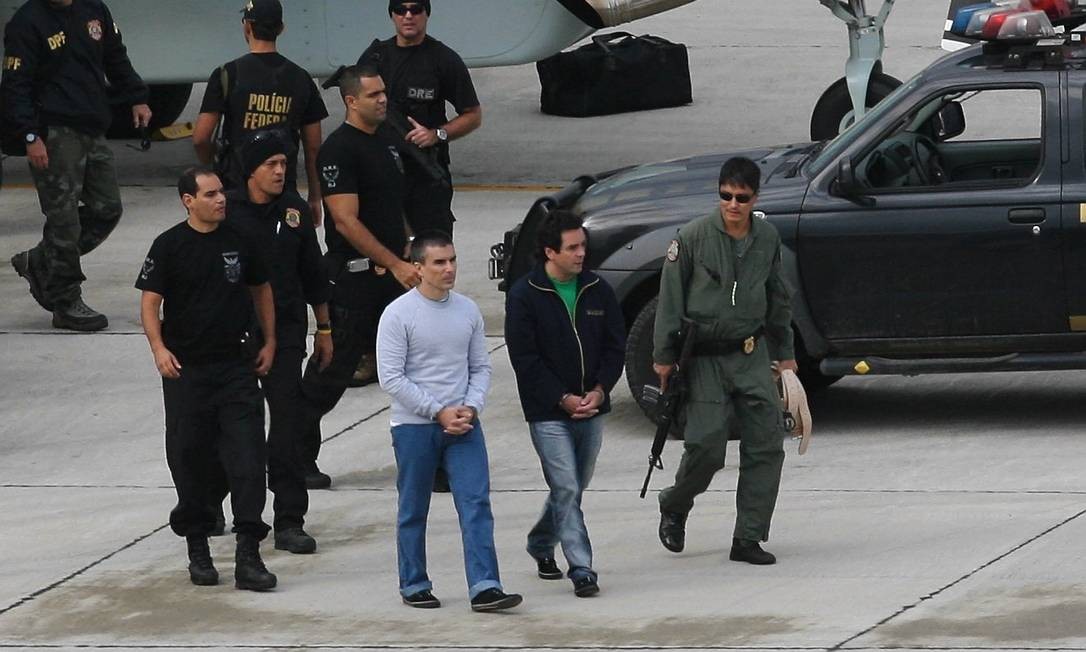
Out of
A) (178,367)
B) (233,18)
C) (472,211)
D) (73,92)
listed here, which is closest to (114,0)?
(233,18)

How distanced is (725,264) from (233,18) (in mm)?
8805

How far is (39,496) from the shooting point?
359 inches

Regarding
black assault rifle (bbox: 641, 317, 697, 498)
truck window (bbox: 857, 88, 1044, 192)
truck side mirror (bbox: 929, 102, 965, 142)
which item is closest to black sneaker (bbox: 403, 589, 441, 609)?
black assault rifle (bbox: 641, 317, 697, 498)

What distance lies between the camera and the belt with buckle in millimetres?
7809

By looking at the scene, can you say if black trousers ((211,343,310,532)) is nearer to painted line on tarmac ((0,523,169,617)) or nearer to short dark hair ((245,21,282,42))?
painted line on tarmac ((0,523,169,617))

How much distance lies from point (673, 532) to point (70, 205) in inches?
199

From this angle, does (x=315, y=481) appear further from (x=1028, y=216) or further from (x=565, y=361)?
(x=1028, y=216)

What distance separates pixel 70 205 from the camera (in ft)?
38.4

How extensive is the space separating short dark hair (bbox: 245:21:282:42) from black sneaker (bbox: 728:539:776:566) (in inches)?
134

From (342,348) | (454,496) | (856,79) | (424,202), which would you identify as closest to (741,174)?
(454,496)

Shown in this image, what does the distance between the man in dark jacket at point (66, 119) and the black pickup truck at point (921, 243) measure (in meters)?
3.39

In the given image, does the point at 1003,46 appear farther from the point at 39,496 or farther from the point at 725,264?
the point at 39,496

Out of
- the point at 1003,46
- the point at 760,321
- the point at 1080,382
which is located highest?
the point at 1003,46

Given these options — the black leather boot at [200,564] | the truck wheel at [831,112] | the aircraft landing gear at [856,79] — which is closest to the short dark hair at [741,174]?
the black leather boot at [200,564]
